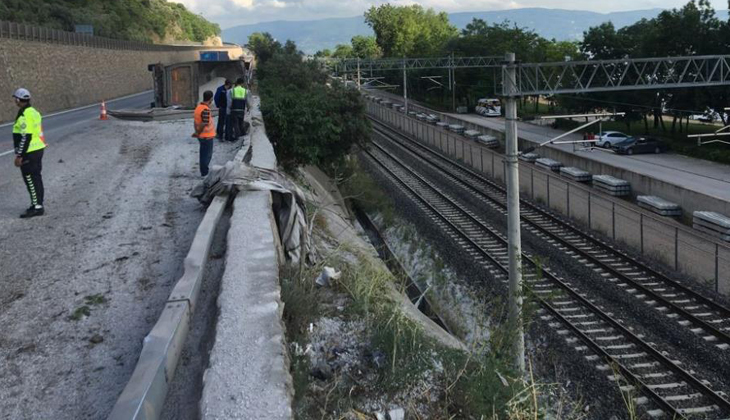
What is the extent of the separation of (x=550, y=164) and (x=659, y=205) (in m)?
10.4

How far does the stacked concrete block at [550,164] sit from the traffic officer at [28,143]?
91.4 ft

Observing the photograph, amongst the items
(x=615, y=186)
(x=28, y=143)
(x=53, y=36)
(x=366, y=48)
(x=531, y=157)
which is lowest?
(x=615, y=186)

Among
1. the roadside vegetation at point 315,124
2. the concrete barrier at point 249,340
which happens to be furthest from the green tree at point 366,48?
the concrete barrier at point 249,340

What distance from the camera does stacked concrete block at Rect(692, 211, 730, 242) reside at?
20125 millimetres

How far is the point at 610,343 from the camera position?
13.0 meters

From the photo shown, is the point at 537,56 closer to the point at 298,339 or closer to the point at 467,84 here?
the point at 467,84

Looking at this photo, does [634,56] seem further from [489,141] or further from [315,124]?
[315,124]

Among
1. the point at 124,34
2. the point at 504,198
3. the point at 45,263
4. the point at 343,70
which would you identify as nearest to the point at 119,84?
the point at 343,70

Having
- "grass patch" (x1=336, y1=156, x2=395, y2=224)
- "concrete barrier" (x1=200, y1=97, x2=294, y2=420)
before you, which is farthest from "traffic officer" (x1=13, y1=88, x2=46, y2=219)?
"grass patch" (x1=336, y1=156, x2=395, y2=224)

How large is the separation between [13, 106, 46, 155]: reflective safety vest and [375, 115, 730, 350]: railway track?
12.1 meters

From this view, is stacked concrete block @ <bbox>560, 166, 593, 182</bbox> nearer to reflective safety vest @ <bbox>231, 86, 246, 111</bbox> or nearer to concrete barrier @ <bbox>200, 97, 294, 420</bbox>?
reflective safety vest @ <bbox>231, 86, 246, 111</bbox>

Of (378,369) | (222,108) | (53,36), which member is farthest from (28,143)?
(53,36)

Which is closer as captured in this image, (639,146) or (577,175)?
(577,175)

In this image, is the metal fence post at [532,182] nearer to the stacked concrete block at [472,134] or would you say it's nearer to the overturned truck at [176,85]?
the overturned truck at [176,85]
